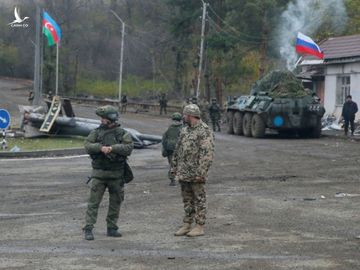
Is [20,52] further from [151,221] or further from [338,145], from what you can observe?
[151,221]

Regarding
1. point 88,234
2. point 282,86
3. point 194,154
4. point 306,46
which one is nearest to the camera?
point 88,234

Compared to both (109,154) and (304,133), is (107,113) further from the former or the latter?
(304,133)

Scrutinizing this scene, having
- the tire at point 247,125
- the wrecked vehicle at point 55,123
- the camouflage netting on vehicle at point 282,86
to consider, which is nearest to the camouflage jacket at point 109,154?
the wrecked vehicle at point 55,123

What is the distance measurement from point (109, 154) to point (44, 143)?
685 inches

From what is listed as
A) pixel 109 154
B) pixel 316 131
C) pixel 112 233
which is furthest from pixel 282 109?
pixel 109 154

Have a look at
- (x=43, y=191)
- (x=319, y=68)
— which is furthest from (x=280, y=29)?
(x=43, y=191)

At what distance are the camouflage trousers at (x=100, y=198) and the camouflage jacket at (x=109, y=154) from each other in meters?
0.09

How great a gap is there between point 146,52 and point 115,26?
11414 mm

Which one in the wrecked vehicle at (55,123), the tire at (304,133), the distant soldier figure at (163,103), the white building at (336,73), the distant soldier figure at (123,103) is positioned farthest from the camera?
the distant soldier figure at (123,103)

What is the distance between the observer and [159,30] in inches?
3159

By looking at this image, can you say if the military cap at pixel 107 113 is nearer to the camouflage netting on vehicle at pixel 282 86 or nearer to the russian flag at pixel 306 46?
the camouflage netting on vehicle at pixel 282 86

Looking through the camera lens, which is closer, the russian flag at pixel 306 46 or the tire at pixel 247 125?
the tire at pixel 247 125

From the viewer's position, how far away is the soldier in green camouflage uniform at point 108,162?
9.73m

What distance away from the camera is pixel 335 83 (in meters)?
36.5
